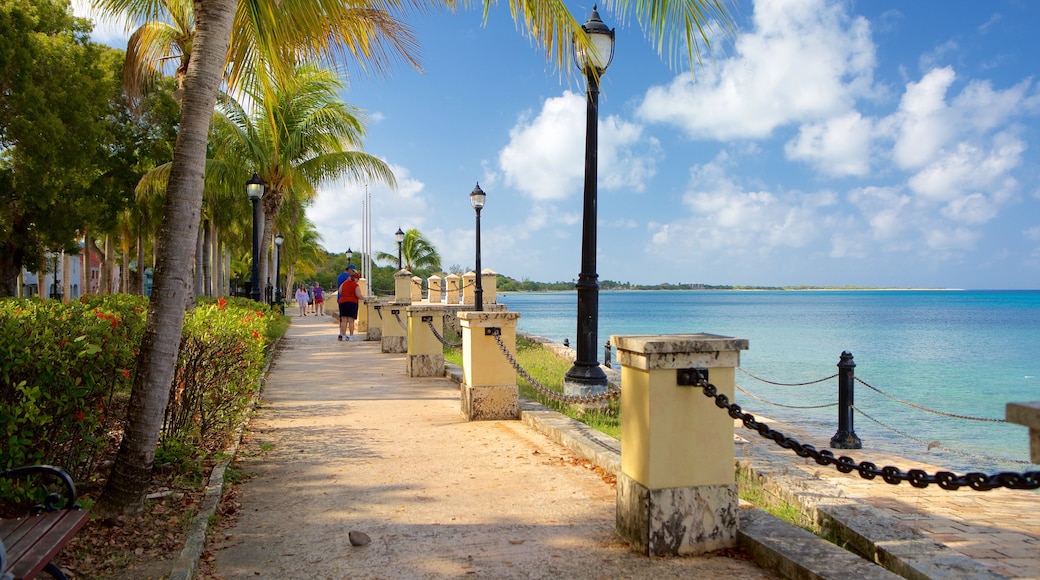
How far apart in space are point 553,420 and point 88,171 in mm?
20595

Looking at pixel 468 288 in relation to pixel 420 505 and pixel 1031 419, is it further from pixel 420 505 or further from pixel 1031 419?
pixel 1031 419

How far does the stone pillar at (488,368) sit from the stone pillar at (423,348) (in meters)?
3.76

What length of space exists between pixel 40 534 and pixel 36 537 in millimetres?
36

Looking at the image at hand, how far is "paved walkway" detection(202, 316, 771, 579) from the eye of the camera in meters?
4.09

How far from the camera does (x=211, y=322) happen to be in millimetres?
7426

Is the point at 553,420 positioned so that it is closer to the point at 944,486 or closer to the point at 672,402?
the point at 672,402

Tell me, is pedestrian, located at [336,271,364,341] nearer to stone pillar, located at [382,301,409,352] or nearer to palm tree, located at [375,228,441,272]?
stone pillar, located at [382,301,409,352]

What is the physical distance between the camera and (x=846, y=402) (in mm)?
9055

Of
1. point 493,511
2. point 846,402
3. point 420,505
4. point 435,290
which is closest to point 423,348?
point 846,402

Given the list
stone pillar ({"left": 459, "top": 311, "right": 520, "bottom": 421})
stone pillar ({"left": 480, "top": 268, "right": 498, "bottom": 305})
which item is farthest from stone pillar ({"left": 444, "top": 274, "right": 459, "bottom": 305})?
stone pillar ({"left": 459, "top": 311, "right": 520, "bottom": 421})

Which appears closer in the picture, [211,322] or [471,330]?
[211,322]

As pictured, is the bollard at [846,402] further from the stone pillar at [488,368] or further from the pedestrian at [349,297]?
the pedestrian at [349,297]

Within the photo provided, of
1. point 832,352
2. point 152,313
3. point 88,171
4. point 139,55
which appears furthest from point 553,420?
point 832,352

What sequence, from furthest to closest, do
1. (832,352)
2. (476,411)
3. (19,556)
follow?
(832,352), (476,411), (19,556)
